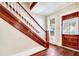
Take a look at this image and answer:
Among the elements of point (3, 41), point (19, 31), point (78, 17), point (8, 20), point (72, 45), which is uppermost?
point (78, 17)

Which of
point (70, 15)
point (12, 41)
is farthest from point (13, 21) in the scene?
point (70, 15)

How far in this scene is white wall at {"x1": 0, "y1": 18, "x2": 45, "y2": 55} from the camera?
220 cm

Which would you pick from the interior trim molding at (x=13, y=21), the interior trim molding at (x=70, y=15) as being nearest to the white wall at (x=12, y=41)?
the interior trim molding at (x=13, y=21)

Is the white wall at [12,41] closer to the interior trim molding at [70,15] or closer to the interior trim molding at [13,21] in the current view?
the interior trim molding at [13,21]

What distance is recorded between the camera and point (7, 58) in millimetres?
1590

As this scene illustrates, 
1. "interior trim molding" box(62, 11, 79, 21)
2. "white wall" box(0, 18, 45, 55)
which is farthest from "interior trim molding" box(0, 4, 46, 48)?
"interior trim molding" box(62, 11, 79, 21)

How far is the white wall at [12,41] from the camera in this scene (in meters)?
2.20

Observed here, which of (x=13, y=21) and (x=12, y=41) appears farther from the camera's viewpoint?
(x=13, y=21)

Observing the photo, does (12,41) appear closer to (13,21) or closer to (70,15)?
(13,21)

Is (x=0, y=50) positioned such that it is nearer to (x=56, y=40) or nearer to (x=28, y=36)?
(x=28, y=36)

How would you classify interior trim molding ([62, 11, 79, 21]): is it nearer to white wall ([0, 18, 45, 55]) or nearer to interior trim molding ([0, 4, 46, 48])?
interior trim molding ([0, 4, 46, 48])

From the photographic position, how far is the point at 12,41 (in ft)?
7.95

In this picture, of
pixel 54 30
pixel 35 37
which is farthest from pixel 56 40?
pixel 35 37

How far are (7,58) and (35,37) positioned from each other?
5.70 ft
